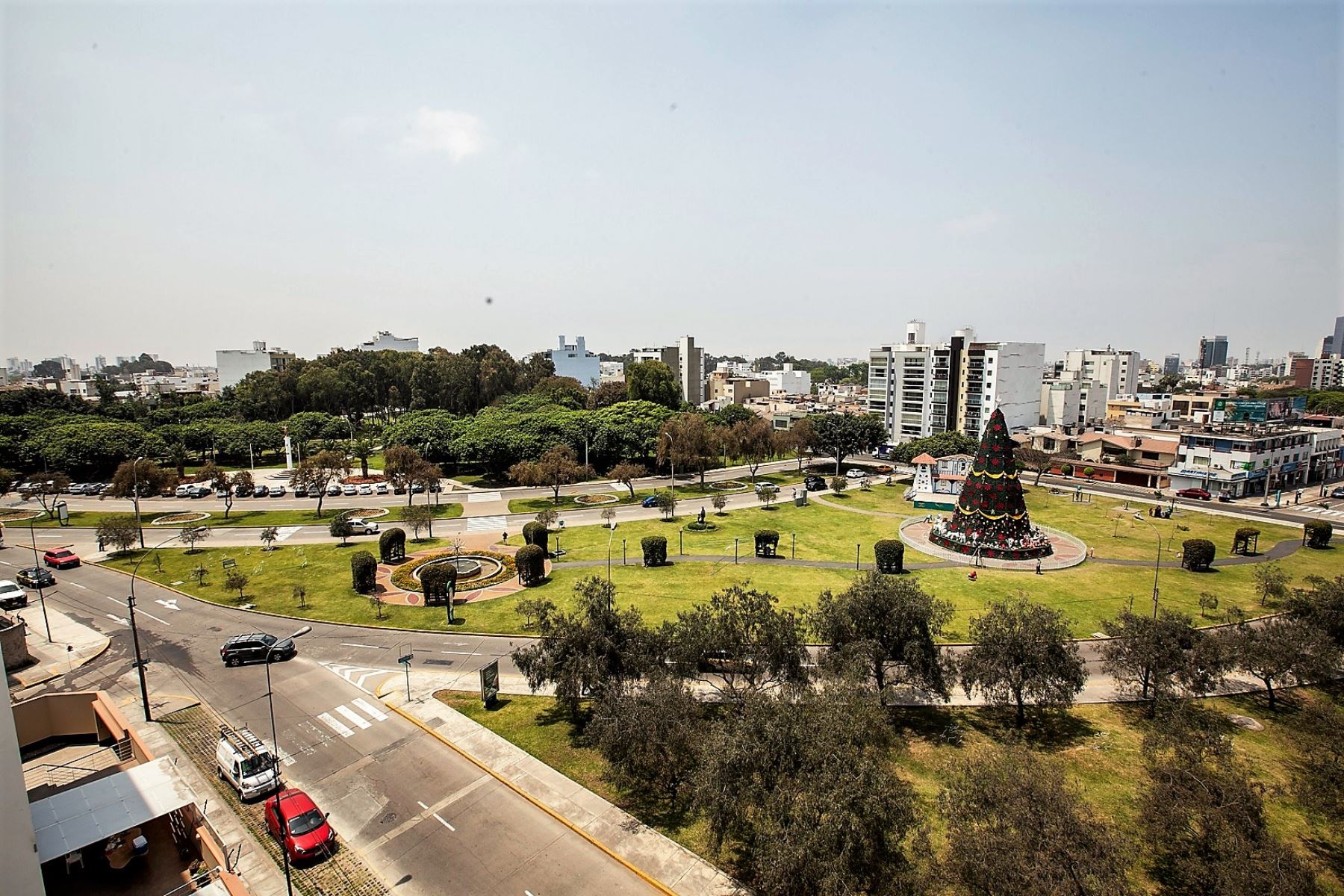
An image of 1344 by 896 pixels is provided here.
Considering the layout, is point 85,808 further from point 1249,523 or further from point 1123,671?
point 1249,523

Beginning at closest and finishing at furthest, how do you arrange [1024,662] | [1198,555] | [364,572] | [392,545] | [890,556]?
[1024,662] → [364,572] → [890,556] → [1198,555] → [392,545]

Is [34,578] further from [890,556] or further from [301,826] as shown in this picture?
[890,556]

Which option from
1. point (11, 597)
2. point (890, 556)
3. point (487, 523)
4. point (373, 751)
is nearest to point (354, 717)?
point (373, 751)

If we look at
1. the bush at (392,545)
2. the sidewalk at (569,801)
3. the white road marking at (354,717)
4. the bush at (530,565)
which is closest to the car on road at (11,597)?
the bush at (392,545)

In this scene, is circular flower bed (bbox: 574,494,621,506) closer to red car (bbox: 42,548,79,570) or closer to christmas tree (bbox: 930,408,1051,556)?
christmas tree (bbox: 930,408,1051,556)

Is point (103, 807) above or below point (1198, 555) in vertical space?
below

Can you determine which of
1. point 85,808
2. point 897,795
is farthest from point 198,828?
point 897,795
